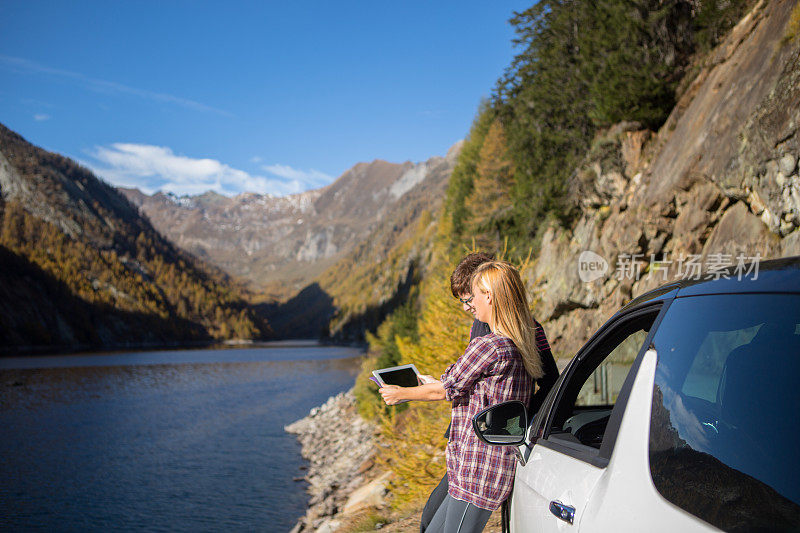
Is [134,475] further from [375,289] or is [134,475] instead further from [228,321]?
[228,321]

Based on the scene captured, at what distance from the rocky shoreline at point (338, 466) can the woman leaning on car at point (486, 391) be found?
1092 centimetres

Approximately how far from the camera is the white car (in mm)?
1398

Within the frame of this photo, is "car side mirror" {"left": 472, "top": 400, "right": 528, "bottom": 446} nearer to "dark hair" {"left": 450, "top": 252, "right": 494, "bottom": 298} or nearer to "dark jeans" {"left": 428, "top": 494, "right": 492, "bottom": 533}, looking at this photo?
"dark jeans" {"left": 428, "top": 494, "right": 492, "bottom": 533}

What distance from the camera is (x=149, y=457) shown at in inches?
998

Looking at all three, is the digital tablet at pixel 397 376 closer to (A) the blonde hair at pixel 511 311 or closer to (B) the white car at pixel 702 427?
(A) the blonde hair at pixel 511 311

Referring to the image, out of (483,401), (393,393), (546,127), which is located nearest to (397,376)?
(393,393)

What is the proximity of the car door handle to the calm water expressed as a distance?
16.3 metres

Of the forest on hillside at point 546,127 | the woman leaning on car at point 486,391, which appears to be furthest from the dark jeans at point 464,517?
the forest on hillside at point 546,127

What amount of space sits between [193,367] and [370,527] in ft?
233

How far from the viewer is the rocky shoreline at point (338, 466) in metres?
14.9

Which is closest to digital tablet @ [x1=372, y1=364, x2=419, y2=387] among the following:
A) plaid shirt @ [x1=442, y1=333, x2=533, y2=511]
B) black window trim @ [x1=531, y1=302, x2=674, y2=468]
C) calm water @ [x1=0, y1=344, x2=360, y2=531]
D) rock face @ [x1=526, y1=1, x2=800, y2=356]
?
plaid shirt @ [x1=442, y1=333, x2=533, y2=511]

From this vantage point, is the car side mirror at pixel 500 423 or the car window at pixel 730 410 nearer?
the car window at pixel 730 410

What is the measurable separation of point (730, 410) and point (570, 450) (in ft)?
2.79

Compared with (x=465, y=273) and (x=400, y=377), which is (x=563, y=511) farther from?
(x=465, y=273)
